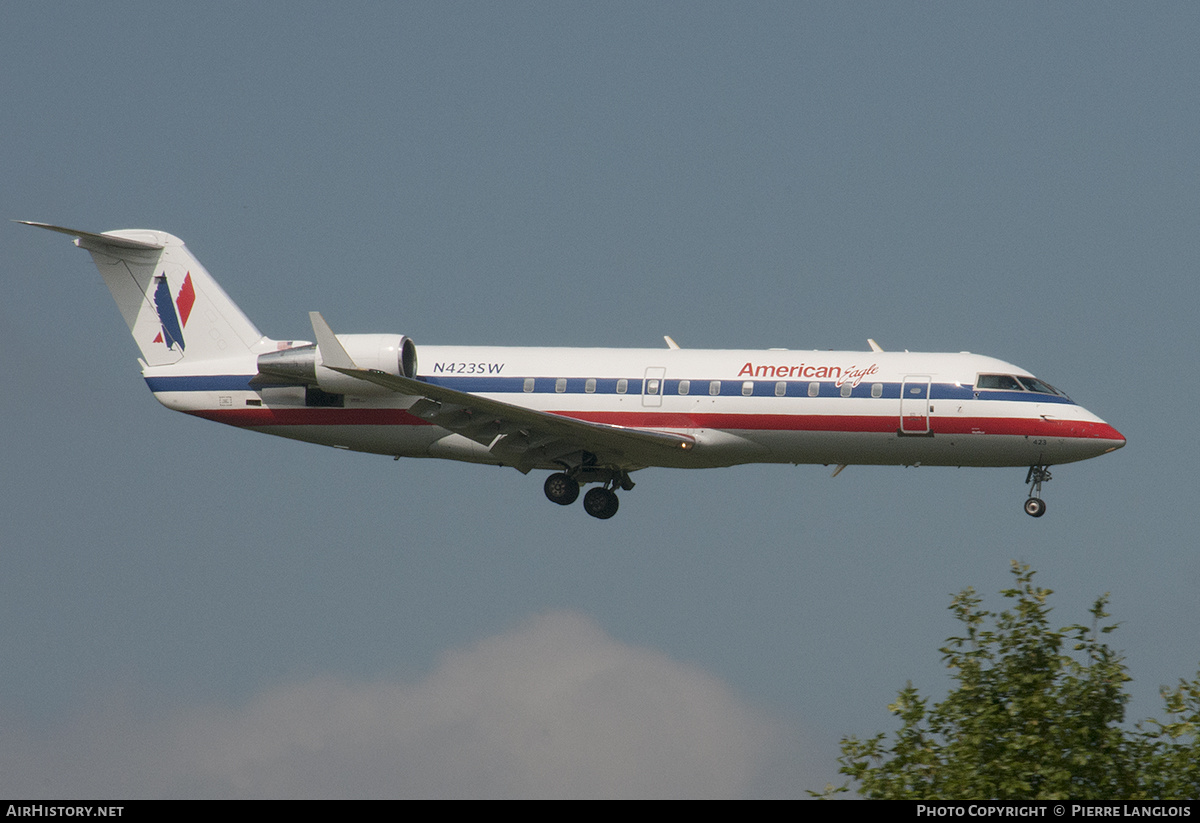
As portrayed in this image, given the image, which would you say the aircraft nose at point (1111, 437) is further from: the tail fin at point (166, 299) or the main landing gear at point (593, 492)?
the tail fin at point (166, 299)

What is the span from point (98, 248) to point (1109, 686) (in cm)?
3042

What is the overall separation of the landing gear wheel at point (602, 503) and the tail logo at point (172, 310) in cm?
1170

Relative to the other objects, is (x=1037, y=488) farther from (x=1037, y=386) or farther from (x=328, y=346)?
(x=328, y=346)

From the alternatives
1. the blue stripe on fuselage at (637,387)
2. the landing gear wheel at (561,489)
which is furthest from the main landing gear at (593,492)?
the blue stripe on fuselage at (637,387)

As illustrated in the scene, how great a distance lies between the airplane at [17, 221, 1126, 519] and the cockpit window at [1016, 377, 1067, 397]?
0.11ft

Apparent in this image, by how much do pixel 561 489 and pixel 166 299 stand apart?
39.7ft

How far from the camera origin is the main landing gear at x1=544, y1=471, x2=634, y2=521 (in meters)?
41.2

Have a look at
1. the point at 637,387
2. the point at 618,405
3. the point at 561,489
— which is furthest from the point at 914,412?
the point at 561,489

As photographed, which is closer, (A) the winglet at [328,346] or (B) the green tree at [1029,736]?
(B) the green tree at [1029,736]

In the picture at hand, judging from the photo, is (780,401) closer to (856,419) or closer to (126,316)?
(856,419)

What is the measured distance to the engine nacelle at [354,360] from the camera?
39656mm

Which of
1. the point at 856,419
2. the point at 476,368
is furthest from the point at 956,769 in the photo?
the point at 476,368
